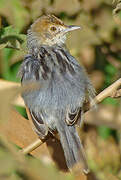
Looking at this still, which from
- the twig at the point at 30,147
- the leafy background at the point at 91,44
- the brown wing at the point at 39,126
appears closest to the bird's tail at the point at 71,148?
the brown wing at the point at 39,126

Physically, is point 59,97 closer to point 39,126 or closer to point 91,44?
point 39,126

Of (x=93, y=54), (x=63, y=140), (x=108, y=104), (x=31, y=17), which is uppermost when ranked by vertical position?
(x=31, y=17)

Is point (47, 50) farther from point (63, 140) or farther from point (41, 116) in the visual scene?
point (63, 140)

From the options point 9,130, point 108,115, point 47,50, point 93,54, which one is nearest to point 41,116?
point 9,130

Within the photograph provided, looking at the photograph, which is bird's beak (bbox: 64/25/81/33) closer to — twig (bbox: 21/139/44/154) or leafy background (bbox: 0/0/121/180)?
leafy background (bbox: 0/0/121/180)

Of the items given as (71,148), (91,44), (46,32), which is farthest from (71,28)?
(71,148)

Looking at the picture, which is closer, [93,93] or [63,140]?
[63,140]

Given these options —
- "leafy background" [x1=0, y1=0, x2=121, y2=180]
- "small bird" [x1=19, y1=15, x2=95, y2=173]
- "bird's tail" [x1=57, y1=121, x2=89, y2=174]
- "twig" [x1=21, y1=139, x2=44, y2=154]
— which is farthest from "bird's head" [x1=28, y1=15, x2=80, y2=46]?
"twig" [x1=21, y1=139, x2=44, y2=154]

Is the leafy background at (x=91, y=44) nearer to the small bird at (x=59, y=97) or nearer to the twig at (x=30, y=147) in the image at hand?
the small bird at (x=59, y=97)
